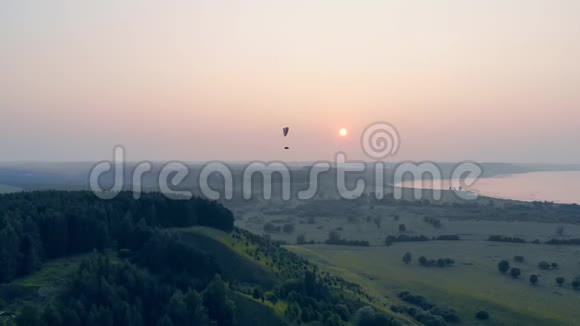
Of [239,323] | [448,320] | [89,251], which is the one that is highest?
[89,251]

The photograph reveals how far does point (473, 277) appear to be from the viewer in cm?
5456

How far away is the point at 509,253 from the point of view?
67812 millimetres

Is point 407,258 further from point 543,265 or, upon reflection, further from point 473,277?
point 543,265

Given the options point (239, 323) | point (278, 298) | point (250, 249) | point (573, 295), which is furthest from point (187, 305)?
point (573, 295)

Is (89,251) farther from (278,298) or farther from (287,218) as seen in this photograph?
(287,218)

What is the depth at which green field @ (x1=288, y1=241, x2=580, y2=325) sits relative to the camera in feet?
139

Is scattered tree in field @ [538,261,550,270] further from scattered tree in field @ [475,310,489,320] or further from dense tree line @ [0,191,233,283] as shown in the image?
dense tree line @ [0,191,233,283]

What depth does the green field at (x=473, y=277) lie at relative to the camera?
42219 millimetres

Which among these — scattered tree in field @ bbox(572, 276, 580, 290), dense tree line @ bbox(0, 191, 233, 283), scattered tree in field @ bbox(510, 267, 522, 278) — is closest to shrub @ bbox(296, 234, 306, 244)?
scattered tree in field @ bbox(510, 267, 522, 278)

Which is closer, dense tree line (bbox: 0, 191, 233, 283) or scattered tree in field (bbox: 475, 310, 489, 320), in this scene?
dense tree line (bbox: 0, 191, 233, 283)

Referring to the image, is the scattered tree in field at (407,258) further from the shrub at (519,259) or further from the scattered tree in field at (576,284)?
the scattered tree in field at (576,284)

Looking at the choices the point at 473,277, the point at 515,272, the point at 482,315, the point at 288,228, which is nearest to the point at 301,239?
the point at 288,228

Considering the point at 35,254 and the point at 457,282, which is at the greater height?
the point at 35,254

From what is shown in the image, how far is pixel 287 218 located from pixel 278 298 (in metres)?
82.4
